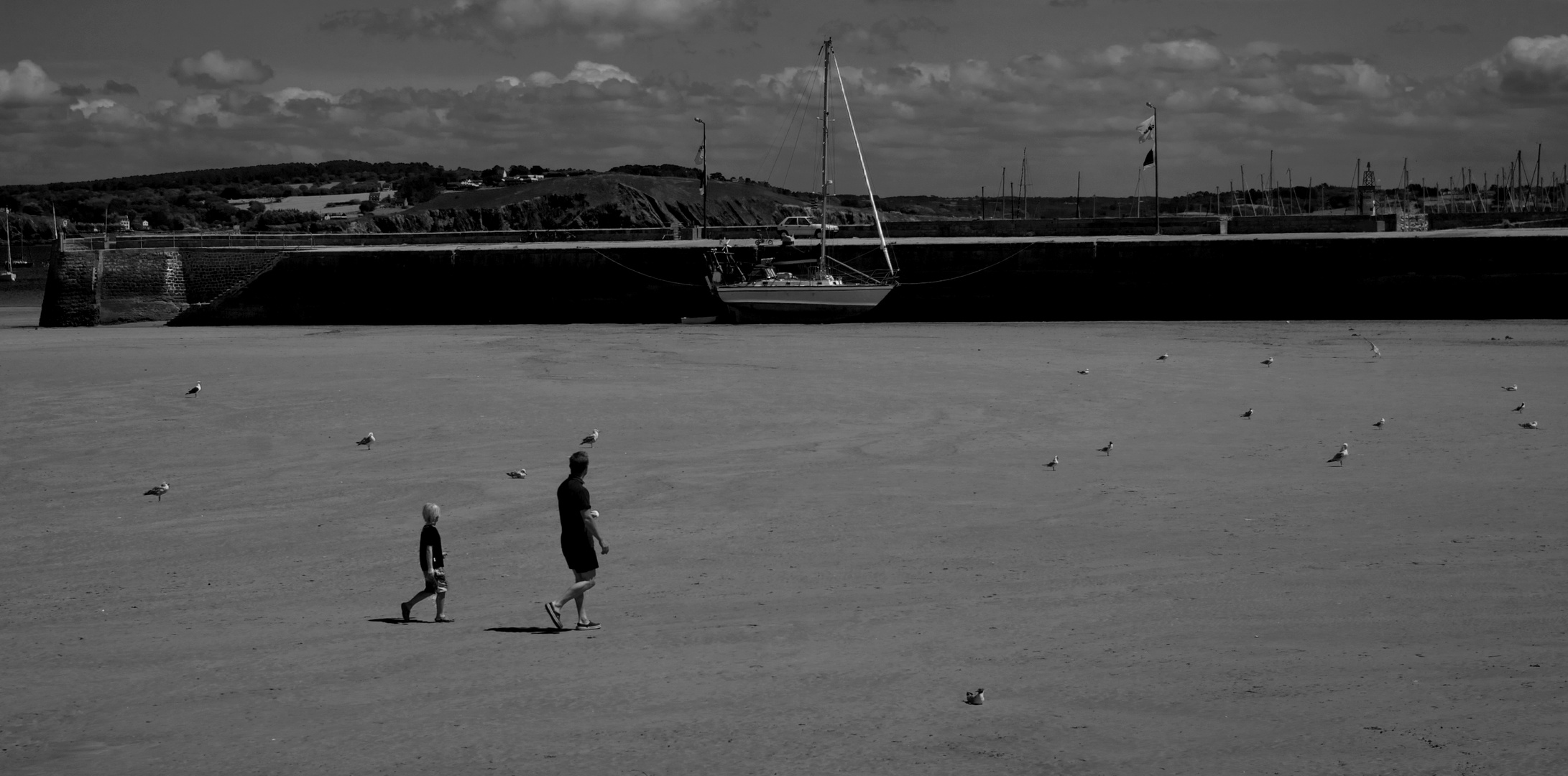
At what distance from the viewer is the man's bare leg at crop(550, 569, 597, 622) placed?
7711mm

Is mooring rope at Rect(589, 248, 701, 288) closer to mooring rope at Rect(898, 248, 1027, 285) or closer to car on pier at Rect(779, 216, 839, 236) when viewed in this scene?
car on pier at Rect(779, 216, 839, 236)

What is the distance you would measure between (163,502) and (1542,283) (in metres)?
27.9

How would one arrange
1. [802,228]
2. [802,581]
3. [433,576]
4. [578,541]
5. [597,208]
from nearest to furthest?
[578,541] → [433,576] → [802,581] → [802,228] → [597,208]

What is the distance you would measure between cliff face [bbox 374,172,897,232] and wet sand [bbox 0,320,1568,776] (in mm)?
54317

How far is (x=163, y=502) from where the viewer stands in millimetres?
11484

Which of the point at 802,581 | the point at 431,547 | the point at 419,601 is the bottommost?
the point at 802,581

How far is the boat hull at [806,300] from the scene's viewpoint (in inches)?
1218

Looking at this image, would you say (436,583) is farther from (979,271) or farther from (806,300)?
(979,271)

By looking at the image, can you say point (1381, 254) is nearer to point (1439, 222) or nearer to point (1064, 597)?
point (1439, 222)

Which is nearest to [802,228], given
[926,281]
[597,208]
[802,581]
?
[926,281]

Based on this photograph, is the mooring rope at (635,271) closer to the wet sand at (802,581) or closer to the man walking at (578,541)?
the wet sand at (802,581)

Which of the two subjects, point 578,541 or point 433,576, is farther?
point 433,576

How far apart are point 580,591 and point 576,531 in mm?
331

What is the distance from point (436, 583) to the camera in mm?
7898
